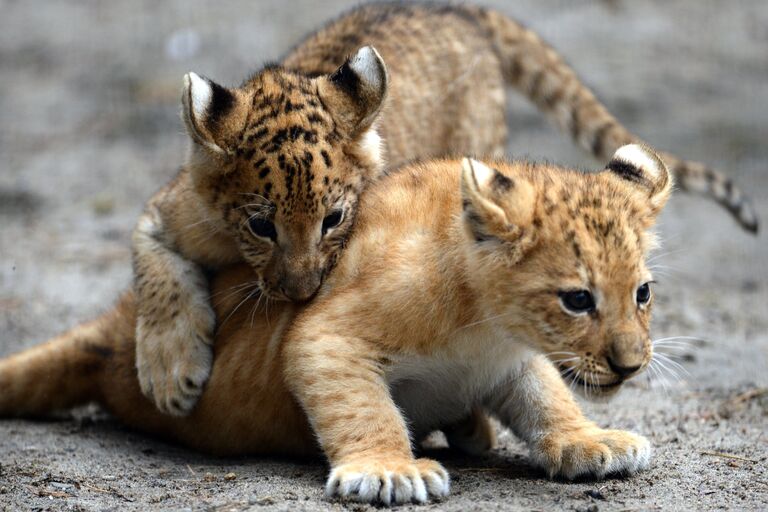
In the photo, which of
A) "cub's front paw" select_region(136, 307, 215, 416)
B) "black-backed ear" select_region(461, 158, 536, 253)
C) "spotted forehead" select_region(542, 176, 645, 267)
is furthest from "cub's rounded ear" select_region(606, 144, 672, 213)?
"cub's front paw" select_region(136, 307, 215, 416)

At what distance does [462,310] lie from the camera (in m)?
4.79

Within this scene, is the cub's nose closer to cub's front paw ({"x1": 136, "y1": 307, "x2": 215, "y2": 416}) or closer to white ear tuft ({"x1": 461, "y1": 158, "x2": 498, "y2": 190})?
cub's front paw ({"x1": 136, "y1": 307, "x2": 215, "y2": 416})

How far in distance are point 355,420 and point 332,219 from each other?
1161mm

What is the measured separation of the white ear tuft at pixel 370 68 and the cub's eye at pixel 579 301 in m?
1.95

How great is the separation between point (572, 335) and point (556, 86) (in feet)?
14.0

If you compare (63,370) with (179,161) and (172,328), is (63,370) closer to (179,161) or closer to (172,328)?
(172,328)

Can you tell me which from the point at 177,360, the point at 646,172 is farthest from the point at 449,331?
the point at 177,360

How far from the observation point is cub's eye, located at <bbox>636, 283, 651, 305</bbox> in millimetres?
4523

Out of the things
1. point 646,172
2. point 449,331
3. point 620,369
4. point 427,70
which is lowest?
point 620,369

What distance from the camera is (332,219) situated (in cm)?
542

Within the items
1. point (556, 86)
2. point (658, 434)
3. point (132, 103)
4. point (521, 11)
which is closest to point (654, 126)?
point (521, 11)

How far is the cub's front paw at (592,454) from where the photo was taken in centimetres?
490

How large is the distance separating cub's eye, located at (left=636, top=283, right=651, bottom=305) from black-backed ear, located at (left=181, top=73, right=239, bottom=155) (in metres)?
2.24

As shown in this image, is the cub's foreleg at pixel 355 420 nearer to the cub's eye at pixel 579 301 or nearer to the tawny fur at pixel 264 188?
the tawny fur at pixel 264 188
